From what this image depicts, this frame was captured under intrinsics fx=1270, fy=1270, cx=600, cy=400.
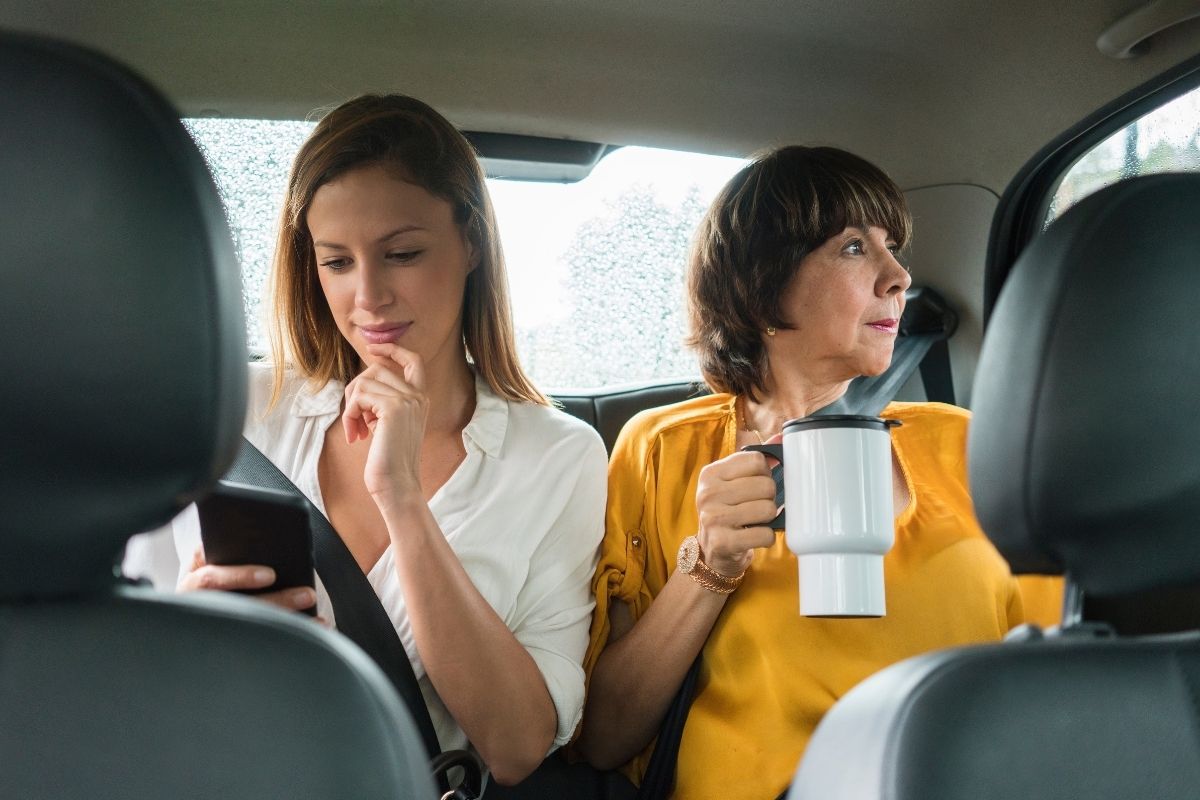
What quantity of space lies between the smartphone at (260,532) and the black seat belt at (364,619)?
23 centimetres

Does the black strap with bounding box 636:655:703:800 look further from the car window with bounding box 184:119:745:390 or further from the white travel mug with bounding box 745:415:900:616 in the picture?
the car window with bounding box 184:119:745:390

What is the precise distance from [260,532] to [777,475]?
69 centimetres

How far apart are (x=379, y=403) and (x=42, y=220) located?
744mm

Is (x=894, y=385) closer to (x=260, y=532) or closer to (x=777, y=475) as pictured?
(x=777, y=475)

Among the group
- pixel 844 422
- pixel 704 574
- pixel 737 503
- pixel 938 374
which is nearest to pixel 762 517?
A: pixel 737 503

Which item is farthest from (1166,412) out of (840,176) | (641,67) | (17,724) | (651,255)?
(651,255)

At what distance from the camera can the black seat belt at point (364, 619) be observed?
1490 mm

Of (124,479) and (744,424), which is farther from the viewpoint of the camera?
(744,424)

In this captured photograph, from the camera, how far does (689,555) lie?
1.58 metres

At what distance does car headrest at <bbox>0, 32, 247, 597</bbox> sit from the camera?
790 mm

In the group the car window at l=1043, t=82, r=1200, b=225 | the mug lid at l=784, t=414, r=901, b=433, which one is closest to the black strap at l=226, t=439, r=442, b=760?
the mug lid at l=784, t=414, r=901, b=433

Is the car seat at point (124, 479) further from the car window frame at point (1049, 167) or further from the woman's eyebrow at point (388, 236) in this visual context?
the car window frame at point (1049, 167)

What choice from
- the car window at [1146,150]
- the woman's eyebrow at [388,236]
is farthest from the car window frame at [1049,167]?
the woman's eyebrow at [388,236]

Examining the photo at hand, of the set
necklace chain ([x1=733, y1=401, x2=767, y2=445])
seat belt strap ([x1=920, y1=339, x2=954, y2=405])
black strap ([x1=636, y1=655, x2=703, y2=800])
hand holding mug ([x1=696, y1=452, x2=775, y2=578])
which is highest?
seat belt strap ([x1=920, y1=339, x2=954, y2=405])
